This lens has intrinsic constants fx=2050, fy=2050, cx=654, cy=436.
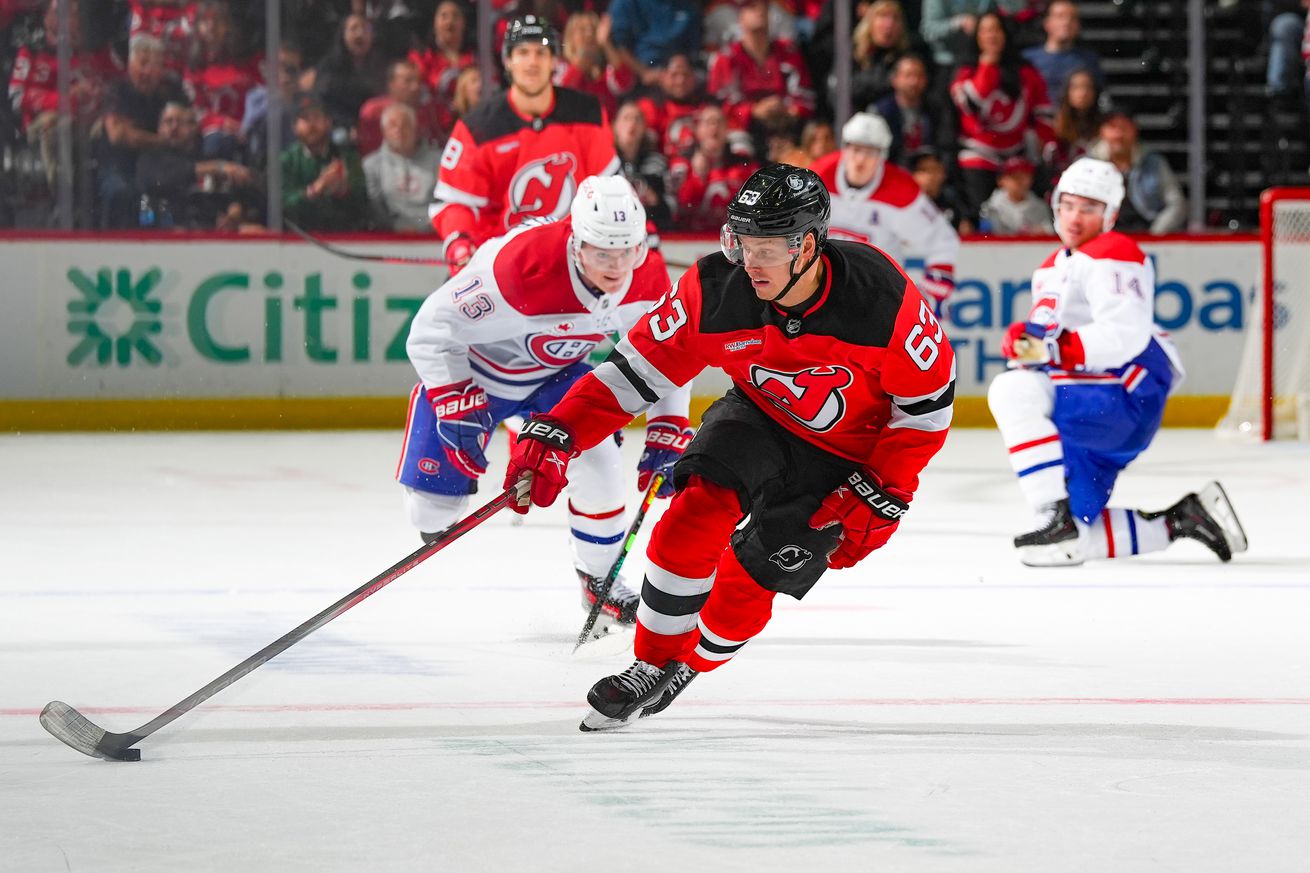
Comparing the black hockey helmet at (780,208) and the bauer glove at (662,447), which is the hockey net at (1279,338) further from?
the black hockey helmet at (780,208)

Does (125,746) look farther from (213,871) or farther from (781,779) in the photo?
(781,779)

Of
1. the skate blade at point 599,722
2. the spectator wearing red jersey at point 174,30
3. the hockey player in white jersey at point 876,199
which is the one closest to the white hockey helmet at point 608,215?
the skate blade at point 599,722

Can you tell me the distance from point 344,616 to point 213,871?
2068 millimetres

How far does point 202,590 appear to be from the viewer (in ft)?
16.2

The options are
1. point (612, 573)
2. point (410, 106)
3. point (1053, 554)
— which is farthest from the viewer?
point (410, 106)

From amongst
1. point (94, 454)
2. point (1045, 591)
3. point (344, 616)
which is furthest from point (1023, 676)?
point (94, 454)

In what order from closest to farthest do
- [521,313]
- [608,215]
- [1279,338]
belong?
1. [608,215]
2. [521,313]
3. [1279,338]

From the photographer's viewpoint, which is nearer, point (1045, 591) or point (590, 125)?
point (1045, 591)

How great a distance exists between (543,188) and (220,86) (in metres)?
2.80

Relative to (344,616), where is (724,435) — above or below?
above

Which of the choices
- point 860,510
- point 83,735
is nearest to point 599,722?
point 860,510

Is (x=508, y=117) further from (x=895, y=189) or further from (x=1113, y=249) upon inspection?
(x=1113, y=249)

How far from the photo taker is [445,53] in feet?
30.6

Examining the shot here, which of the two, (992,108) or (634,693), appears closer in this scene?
(634,693)
